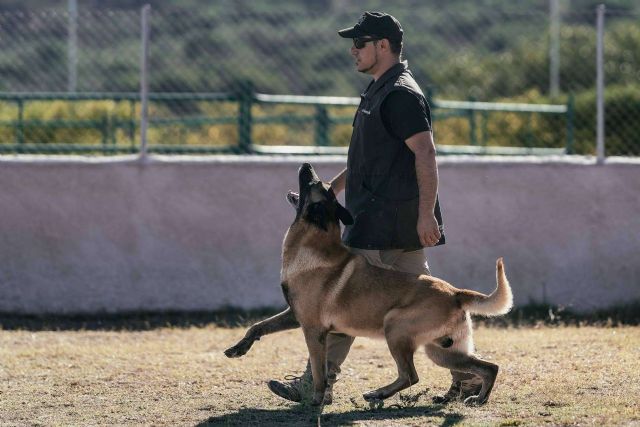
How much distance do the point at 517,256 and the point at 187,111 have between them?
4672 mm

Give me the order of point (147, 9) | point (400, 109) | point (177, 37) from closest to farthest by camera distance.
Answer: point (400, 109) < point (147, 9) < point (177, 37)

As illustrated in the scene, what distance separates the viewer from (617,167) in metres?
8.79

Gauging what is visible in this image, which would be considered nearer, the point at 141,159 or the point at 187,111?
→ the point at 141,159

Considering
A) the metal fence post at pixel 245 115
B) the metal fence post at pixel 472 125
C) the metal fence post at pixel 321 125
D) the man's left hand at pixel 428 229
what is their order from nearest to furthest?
the man's left hand at pixel 428 229, the metal fence post at pixel 245 115, the metal fence post at pixel 321 125, the metal fence post at pixel 472 125

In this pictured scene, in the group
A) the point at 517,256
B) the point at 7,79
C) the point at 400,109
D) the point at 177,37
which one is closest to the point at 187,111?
the point at 177,37

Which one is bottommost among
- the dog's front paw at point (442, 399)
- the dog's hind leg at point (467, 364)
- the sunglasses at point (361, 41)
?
the dog's front paw at point (442, 399)

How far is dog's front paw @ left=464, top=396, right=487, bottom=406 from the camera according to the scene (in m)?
5.53

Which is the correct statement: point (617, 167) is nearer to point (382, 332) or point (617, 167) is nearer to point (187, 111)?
point (382, 332)

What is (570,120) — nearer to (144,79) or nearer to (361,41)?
(144,79)

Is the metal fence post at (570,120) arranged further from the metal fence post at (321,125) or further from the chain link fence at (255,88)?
the metal fence post at (321,125)

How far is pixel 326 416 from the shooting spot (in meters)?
5.41

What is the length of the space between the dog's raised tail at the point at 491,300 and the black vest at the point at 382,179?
391mm

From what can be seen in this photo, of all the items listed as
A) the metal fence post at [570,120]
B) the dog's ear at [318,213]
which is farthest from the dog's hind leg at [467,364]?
the metal fence post at [570,120]

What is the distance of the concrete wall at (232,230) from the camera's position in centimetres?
855
